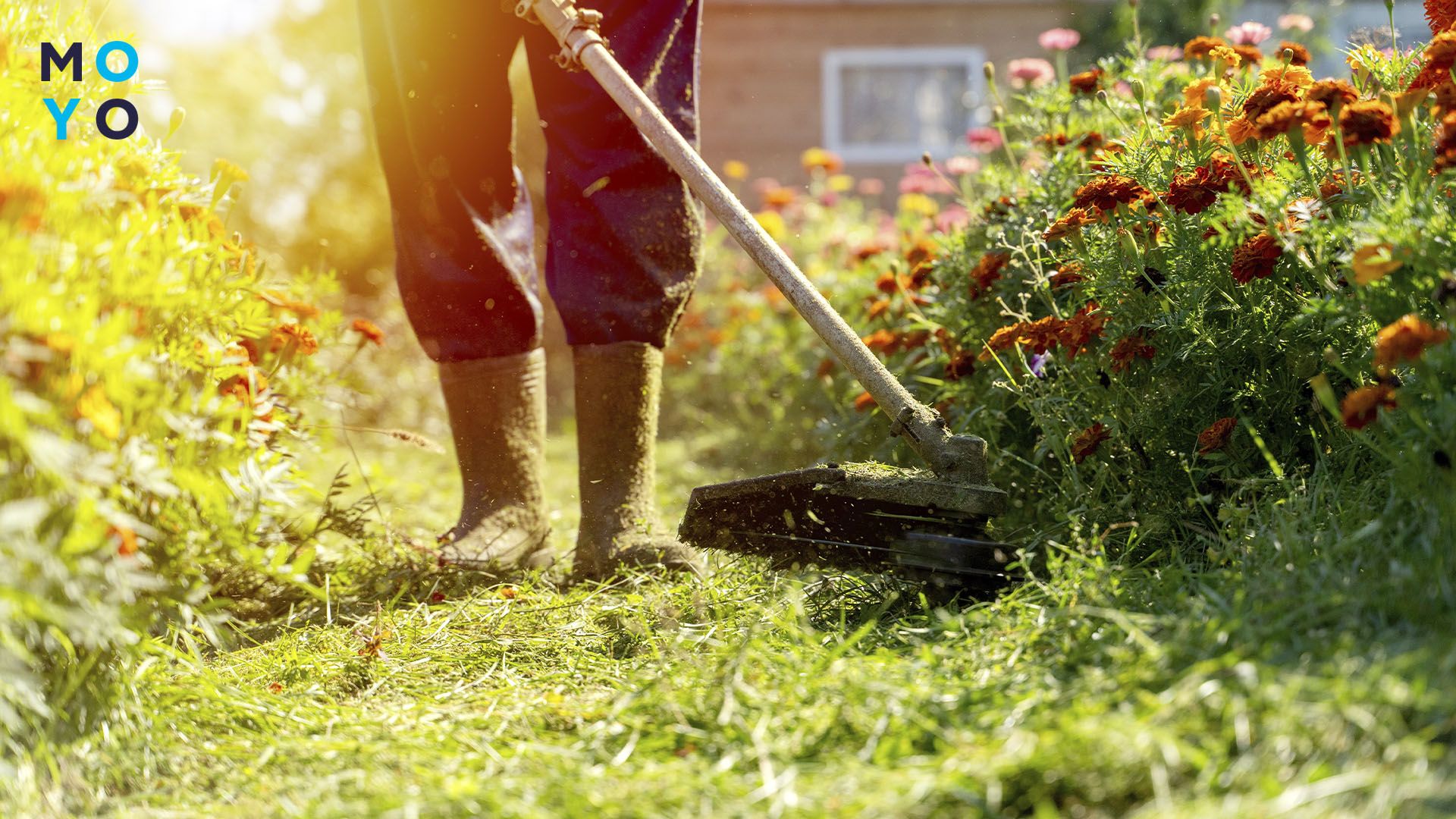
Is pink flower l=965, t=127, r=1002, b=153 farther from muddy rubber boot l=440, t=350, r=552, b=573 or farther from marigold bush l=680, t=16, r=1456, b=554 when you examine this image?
muddy rubber boot l=440, t=350, r=552, b=573

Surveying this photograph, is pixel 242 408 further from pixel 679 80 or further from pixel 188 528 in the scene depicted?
pixel 679 80

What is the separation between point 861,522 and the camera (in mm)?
2002

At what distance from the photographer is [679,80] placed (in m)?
2.60

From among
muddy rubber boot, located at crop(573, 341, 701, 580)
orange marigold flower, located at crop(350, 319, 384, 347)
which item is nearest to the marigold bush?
muddy rubber boot, located at crop(573, 341, 701, 580)

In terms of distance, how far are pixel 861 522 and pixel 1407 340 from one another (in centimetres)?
88

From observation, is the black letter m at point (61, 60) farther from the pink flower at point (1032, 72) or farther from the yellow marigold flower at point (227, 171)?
the pink flower at point (1032, 72)

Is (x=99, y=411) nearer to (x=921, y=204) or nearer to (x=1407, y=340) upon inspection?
(x=1407, y=340)

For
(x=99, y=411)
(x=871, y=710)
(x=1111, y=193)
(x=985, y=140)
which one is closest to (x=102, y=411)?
(x=99, y=411)

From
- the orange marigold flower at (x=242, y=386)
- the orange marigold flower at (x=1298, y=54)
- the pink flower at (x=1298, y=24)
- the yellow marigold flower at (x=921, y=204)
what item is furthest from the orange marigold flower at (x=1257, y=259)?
the yellow marigold flower at (x=921, y=204)

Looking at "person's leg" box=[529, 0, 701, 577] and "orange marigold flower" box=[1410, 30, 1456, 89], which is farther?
"person's leg" box=[529, 0, 701, 577]

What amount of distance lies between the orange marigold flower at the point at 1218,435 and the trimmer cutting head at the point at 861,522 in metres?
0.36

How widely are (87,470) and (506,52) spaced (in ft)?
5.23

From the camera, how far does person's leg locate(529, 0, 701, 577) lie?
2.53m

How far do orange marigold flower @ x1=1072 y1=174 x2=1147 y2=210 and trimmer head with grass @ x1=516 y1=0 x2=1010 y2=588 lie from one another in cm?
45
